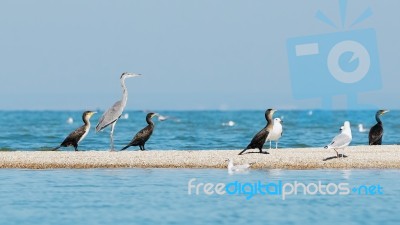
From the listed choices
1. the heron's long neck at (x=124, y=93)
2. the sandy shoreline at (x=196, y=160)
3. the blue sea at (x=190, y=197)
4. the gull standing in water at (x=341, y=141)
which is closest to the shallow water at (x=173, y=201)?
the blue sea at (x=190, y=197)

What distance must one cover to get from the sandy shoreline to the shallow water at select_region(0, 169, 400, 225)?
1.01 m

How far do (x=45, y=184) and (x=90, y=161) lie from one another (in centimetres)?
442

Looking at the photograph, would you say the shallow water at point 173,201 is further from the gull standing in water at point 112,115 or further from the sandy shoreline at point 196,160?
the gull standing in water at point 112,115

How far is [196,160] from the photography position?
24.4 metres

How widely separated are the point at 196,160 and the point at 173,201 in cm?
712

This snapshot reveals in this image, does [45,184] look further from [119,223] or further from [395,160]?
[395,160]

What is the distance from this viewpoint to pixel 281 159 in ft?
79.2

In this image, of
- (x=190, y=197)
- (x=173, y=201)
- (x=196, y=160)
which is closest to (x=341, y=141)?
(x=196, y=160)

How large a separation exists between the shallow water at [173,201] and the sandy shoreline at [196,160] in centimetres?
101

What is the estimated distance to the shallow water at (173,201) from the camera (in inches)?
596

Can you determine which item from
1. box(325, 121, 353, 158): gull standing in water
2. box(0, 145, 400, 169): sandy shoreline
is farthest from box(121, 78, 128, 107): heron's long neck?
box(325, 121, 353, 158): gull standing in water

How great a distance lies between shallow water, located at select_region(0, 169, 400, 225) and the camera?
15.1 meters

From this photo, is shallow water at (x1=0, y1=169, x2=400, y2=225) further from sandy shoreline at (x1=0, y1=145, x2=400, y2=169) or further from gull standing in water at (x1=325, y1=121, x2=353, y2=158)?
gull standing in water at (x1=325, y1=121, x2=353, y2=158)

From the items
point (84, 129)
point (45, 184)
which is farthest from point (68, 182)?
point (84, 129)
